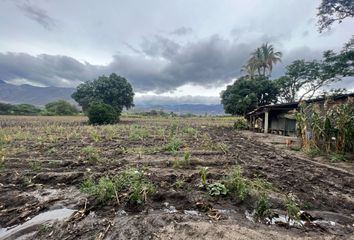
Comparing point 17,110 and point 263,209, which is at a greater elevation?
point 17,110

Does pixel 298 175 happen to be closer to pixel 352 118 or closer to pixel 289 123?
pixel 352 118

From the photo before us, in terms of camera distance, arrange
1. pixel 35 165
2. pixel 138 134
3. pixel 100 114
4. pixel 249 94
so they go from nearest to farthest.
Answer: pixel 35 165, pixel 138 134, pixel 249 94, pixel 100 114

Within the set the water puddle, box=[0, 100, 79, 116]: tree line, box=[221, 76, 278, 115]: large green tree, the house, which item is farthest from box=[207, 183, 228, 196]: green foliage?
box=[0, 100, 79, 116]: tree line

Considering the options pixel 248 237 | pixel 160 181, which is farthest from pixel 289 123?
pixel 248 237

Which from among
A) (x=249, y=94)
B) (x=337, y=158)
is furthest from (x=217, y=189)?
(x=249, y=94)

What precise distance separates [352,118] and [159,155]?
7.18 meters

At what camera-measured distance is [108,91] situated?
40.0 m

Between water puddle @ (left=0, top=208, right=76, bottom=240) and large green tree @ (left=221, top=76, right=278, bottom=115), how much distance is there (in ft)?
70.1

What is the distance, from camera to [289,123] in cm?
1761

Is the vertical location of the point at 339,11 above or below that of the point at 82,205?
above

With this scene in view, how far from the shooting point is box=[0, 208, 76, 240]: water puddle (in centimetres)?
285

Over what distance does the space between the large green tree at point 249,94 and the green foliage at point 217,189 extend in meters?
19.8

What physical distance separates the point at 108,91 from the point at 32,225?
38.9 m

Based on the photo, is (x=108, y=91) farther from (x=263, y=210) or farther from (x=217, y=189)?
(x=263, y=210)
